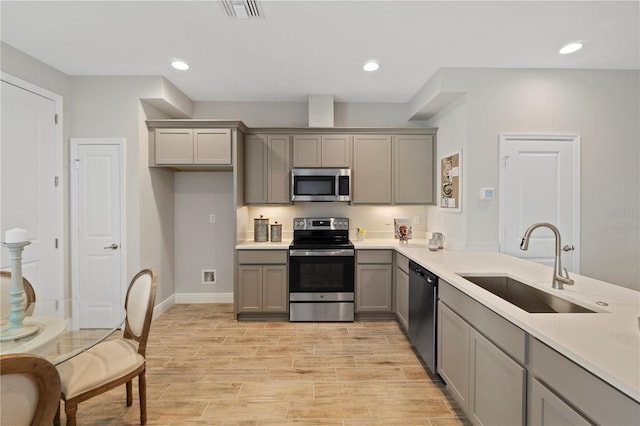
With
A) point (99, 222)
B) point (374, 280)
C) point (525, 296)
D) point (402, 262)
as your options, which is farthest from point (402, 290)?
point (99, 222)

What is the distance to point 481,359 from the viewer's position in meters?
1.75

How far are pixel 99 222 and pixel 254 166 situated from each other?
6.01 feet

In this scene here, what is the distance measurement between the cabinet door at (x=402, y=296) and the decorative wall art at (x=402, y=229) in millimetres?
493

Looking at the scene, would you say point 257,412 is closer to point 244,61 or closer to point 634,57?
point 244,61

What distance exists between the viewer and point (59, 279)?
10.9ft

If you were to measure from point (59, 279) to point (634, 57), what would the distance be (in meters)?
6.16

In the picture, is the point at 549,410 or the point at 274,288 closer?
the point at 549,410

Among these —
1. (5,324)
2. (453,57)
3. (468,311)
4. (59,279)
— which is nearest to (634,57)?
(453,57)

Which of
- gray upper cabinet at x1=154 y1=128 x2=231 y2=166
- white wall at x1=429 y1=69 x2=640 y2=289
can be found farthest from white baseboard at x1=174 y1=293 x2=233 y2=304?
white wall at x1=429 y1=69 x2=640 y2=289

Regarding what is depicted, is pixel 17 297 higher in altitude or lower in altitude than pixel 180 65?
lower

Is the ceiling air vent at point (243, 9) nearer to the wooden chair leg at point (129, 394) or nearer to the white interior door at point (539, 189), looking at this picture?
the white interior door at point (539, 189)

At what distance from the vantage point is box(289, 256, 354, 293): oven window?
3707 millimetres

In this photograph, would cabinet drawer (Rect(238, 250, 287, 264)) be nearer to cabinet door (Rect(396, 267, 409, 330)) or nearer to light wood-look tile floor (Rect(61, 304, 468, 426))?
→ light wood-look tile floor (Rect(61, 304, 468, 426))

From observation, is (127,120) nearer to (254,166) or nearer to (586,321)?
(254,166)
